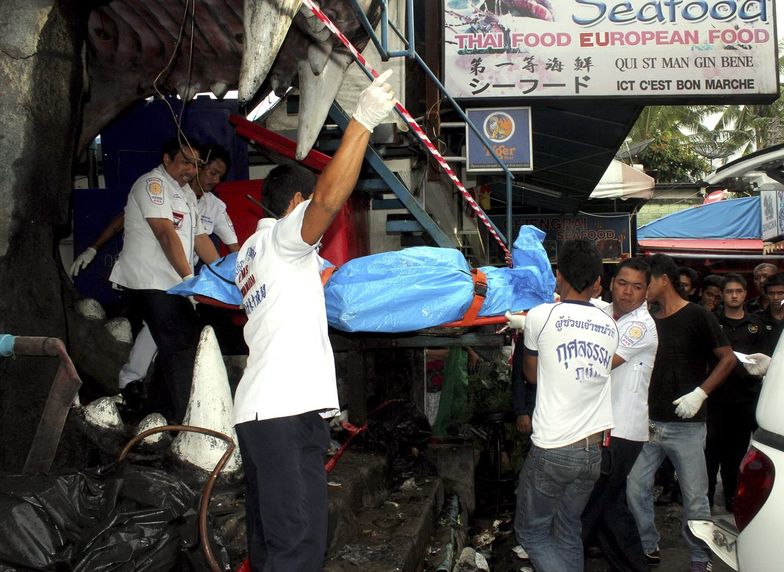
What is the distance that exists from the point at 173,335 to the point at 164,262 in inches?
18.4

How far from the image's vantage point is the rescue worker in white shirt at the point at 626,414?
4820 mm

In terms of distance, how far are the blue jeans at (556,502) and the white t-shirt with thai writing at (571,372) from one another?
0.08 meters

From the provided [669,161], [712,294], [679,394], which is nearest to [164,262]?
[679,394]

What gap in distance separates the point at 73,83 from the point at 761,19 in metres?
8.02

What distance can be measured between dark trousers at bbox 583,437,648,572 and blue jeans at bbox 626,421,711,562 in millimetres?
145

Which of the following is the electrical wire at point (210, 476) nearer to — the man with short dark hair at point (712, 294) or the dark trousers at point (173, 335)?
the dark trousers at point (173, 335)

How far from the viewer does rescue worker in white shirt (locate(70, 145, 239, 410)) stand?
4.86 m

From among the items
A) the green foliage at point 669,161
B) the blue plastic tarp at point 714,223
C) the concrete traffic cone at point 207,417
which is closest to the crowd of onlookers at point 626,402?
the concrete traffic cone at point 207,417

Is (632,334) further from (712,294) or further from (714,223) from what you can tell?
(714,223)

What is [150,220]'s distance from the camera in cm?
473

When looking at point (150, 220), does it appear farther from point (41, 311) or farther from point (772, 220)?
point (772, 220)

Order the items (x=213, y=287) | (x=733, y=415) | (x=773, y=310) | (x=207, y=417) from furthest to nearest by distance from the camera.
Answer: (x=773, y=310), (x=733, y=415), (x=213, y=287), (x=207, y=417)

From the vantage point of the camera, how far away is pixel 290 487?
279cm

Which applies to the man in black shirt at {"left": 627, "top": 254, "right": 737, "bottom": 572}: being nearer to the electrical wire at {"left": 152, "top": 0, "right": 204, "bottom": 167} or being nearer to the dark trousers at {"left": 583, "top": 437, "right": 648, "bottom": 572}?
the dark trousers at {"left": 583, "top": 437, "right": 648, "bottom": 572}
